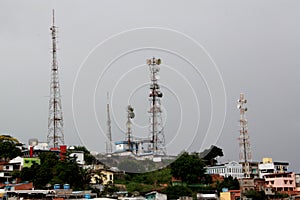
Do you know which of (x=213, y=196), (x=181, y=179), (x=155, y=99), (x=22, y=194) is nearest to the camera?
(x=22, y=194)

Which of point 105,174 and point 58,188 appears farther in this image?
point 105,174

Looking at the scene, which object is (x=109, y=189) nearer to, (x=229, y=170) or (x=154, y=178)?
(x=154, y=178)

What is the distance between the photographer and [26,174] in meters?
26.4

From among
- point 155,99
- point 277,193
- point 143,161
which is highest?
point 155,99

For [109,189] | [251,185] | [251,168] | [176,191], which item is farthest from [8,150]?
[251,168]

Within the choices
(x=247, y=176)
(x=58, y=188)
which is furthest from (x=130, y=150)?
(x=58, y=188)

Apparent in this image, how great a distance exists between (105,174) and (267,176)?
11.1 meters

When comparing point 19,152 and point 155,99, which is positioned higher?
point 155,99

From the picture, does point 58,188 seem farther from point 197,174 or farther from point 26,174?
point 197,174

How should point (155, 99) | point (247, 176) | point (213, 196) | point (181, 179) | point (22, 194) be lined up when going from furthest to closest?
1. point (247, 176)
2. point (155, 99)
3. point (181, 179)
4. point (213, 196)
5. point (22, 194)

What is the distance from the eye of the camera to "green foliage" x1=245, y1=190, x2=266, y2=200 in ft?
90.5

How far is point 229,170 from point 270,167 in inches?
149

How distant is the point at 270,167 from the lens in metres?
36.2

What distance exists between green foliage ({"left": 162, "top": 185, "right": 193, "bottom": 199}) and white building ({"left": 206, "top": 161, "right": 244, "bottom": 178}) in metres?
8.34
